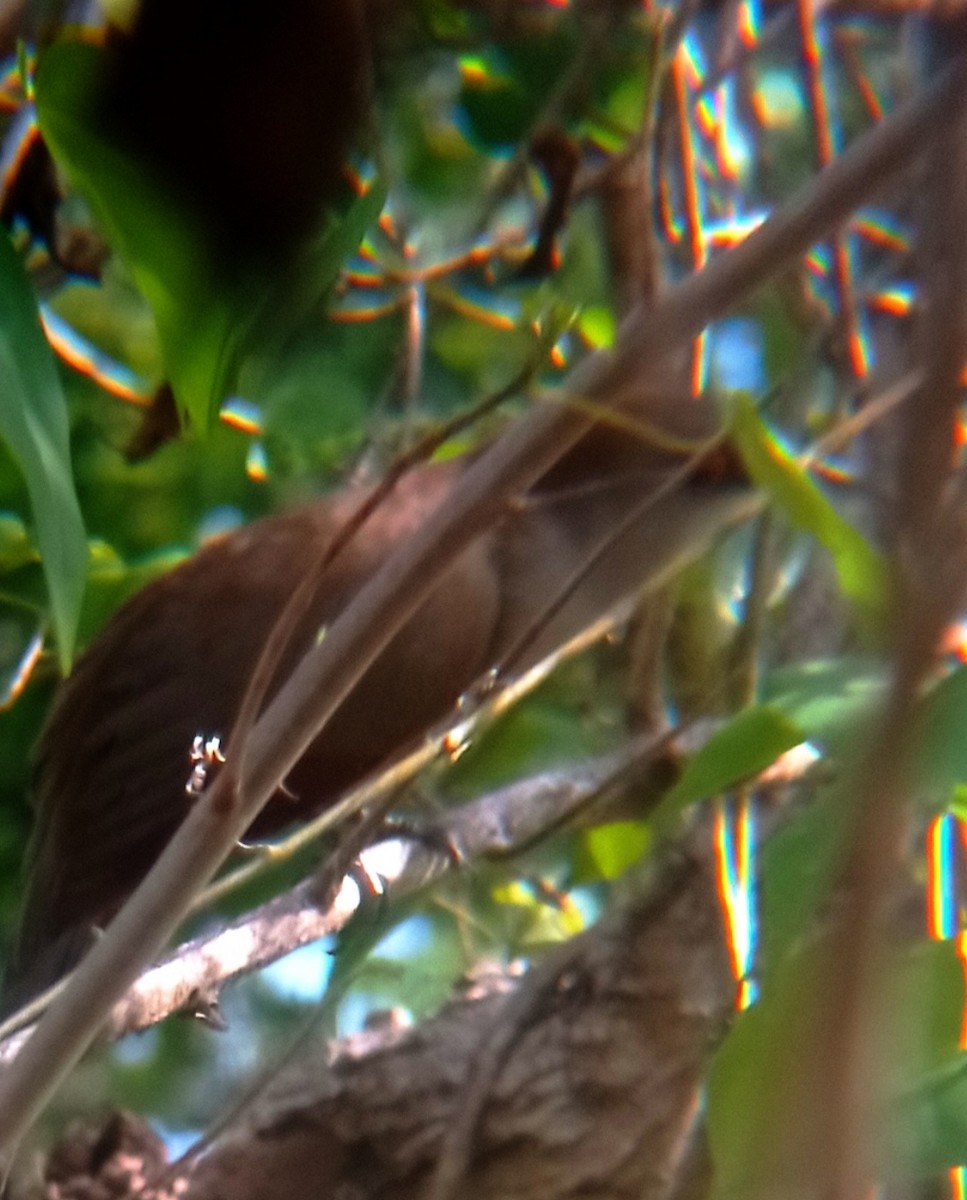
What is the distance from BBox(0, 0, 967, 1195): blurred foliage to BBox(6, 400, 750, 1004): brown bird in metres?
0.06

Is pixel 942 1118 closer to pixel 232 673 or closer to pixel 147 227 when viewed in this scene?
pixel 147 227

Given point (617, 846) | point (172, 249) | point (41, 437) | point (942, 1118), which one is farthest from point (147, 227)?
point (617, 846)

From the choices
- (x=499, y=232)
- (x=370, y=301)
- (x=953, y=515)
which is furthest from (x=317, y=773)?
(x=953, y=515)

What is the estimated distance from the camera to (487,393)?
138 cm

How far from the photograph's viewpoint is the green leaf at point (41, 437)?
0.76m

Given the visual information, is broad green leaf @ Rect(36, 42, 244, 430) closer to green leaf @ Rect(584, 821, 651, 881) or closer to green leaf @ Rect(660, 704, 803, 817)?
green leaf @ Rect(660, 704, 803, 817)

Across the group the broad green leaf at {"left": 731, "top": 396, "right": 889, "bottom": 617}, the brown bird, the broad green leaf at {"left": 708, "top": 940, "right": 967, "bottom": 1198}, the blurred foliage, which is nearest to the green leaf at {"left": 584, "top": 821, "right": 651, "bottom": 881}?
the blurred foliage

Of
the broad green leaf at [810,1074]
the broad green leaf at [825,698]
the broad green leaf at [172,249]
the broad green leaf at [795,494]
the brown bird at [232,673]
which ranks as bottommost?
the broad green leaf at [810,1074]

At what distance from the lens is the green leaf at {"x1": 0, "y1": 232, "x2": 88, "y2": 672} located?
2.48 ft

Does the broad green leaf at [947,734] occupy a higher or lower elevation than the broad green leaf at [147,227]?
lower

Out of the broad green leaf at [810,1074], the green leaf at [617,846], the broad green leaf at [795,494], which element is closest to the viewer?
the broad green leaf at [810,1074]

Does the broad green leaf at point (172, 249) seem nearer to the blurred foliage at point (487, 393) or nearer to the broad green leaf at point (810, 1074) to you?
the blurred foliage at point (487, 393)

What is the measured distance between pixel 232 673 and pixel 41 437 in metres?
0.97

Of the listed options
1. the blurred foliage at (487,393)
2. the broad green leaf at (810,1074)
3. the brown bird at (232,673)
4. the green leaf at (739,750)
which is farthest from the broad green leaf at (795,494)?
the brown bird at (232,673)
